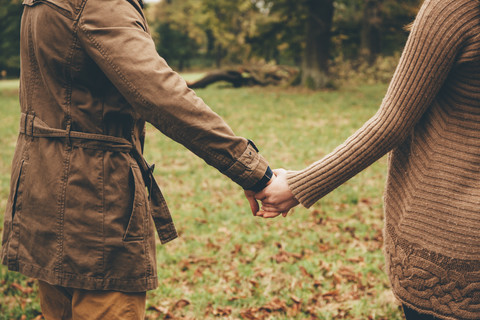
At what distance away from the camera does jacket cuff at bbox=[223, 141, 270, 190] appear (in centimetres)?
199

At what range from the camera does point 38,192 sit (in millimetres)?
1850

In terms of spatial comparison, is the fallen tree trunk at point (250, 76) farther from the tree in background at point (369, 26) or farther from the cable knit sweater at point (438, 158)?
the cable knit sweater at point (438, 158)

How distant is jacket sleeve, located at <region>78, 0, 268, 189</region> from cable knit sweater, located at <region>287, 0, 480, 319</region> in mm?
672

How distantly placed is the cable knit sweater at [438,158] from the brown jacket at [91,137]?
722 millimetres

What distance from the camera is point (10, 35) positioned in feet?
108

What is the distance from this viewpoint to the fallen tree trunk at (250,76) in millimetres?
21594

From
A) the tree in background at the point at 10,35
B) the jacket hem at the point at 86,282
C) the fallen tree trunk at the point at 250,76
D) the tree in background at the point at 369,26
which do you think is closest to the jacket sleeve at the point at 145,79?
the jacket hem at the point at 86,282

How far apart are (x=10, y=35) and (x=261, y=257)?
34561 mm

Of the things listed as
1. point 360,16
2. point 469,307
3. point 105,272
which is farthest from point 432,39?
point 360,16

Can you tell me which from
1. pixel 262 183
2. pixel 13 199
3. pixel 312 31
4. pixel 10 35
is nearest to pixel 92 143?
pixel 13 199

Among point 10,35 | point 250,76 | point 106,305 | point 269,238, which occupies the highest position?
point 106,305

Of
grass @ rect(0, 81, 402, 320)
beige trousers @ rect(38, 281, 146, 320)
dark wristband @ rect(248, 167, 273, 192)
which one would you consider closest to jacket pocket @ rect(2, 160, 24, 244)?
beige trousers @ rect(38, 281, 146, 320)

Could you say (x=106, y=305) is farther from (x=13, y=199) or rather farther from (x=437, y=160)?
(x=437, y=160)

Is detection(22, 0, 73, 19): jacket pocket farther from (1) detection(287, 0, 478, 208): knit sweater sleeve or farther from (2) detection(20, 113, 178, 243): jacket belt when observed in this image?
(1) detection(287, 0, 478, 208): knit sweater sleeve
